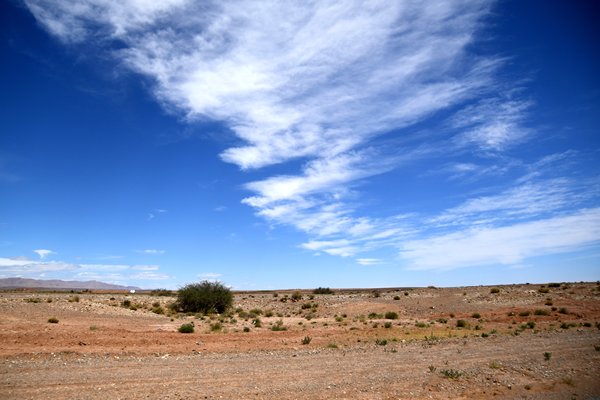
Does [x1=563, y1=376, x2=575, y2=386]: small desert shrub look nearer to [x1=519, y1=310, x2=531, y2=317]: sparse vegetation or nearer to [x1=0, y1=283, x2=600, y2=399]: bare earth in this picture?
[x1=0, y1=283, x2=600, y2=399]: bare earth

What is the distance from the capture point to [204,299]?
48094 mm

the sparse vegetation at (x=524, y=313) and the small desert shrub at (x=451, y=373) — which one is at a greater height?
the sparse vegetation at (x=524, y=313)

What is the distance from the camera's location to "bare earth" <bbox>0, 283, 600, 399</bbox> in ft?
46.1

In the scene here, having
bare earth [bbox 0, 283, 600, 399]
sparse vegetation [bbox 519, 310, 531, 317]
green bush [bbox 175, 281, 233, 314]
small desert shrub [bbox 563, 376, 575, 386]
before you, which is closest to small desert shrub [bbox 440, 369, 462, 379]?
bare earth [bbox 0, 283, 600, 399]

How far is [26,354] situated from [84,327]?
10.3 meters

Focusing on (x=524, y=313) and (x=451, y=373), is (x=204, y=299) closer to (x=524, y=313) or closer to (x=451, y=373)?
(x=524, y=313)

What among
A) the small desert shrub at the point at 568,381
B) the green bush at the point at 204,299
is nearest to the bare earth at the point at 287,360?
the small desert shrub at the point at 568,381

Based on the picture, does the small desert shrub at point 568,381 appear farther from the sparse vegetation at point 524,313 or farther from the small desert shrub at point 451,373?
the sparse vegetation at point 524,313

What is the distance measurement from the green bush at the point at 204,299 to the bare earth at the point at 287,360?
10250mm

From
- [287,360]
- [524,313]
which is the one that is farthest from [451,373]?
[524,313]

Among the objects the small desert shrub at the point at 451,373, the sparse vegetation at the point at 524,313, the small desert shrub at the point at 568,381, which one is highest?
the sparse vegetation at the point at 524,313

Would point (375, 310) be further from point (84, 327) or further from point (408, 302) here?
point (84, 327)

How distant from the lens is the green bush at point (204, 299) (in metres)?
47.8

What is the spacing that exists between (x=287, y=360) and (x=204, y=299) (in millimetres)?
30369
